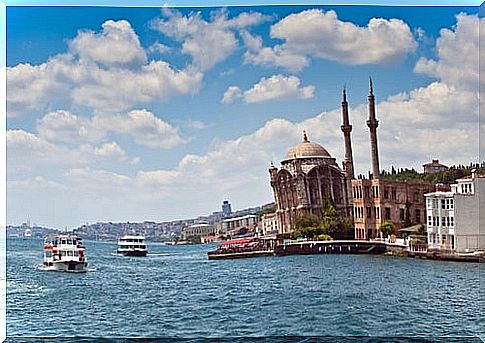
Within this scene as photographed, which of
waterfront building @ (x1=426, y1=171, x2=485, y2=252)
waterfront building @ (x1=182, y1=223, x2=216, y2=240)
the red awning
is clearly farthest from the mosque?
waterfront building @ (x1=182, y1=223, x2=216, y2=240)

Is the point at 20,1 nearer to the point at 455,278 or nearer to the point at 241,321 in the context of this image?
the point at 241,321

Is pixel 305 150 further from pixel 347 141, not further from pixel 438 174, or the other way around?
pixel 438 174

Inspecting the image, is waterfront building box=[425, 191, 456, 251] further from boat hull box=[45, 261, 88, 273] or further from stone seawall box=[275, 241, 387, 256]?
boat hull box=[45, 261, 88, 273]

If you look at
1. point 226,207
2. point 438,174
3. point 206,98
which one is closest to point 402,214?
point 438,174

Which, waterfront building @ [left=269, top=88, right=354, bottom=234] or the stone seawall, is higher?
waterfront building @ [left=269, top=88, right=354, bottom=234]

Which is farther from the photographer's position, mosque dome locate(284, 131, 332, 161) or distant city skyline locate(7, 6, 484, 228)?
mosque dome locate(284, 131, 332, 161)

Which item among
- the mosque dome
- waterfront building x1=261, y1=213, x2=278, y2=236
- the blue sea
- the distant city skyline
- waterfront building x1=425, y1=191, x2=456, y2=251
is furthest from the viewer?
waterfront building x1=261, y1=213, x2=278, y2=236

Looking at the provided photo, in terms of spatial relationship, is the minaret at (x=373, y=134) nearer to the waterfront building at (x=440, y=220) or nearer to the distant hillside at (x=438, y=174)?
the distant hillside at (x=438, y=174)

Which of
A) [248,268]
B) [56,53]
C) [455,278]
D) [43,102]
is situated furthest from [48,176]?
[455,278]

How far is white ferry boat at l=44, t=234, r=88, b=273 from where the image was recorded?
7.05 m

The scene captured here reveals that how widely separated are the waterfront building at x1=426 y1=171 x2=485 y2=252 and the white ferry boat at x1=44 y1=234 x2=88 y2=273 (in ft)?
10.3

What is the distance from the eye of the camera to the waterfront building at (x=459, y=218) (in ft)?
22.8

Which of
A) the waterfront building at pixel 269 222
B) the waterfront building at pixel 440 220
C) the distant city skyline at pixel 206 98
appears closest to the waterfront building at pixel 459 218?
the waterfront building at pixel 440 220

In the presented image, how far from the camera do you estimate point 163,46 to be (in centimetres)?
699
